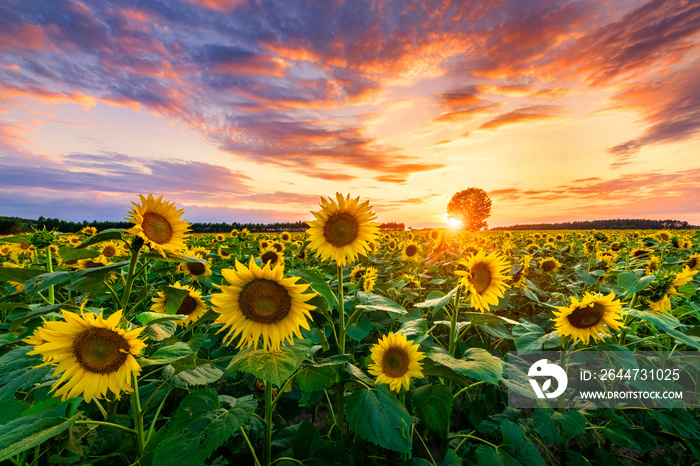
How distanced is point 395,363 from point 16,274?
8.41ft

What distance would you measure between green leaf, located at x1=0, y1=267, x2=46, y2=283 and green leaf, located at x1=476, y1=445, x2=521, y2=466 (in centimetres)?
314

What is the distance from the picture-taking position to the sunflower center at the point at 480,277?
2.95 m

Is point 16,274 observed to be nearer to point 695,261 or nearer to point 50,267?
point 50,267

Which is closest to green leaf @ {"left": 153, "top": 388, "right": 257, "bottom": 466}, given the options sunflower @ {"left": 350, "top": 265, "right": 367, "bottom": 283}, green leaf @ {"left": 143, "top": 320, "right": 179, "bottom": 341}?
green leaf @ {"left": 143, "top": 320, "right": 179, "bottom": 341}

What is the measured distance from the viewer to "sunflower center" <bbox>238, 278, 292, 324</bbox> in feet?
6.05

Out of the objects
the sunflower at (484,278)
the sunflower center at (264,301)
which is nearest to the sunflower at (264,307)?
the sunflower center at (264,301)

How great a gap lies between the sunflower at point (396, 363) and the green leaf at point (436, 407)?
0.14 m

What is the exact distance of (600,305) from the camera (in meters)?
2.66

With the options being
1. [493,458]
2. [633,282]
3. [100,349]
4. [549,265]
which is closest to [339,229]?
[100,349]

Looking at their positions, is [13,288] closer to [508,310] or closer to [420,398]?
[420,398]

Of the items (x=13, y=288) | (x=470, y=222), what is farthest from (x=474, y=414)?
(x=470, y=222)

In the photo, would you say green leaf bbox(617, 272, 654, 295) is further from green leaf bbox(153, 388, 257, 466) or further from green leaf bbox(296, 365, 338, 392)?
green leaf bbox(153, 388, 257, 466)

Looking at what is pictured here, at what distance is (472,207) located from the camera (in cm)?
6469

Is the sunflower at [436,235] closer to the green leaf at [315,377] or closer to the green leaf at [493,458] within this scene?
the green leaf at [493,458]
